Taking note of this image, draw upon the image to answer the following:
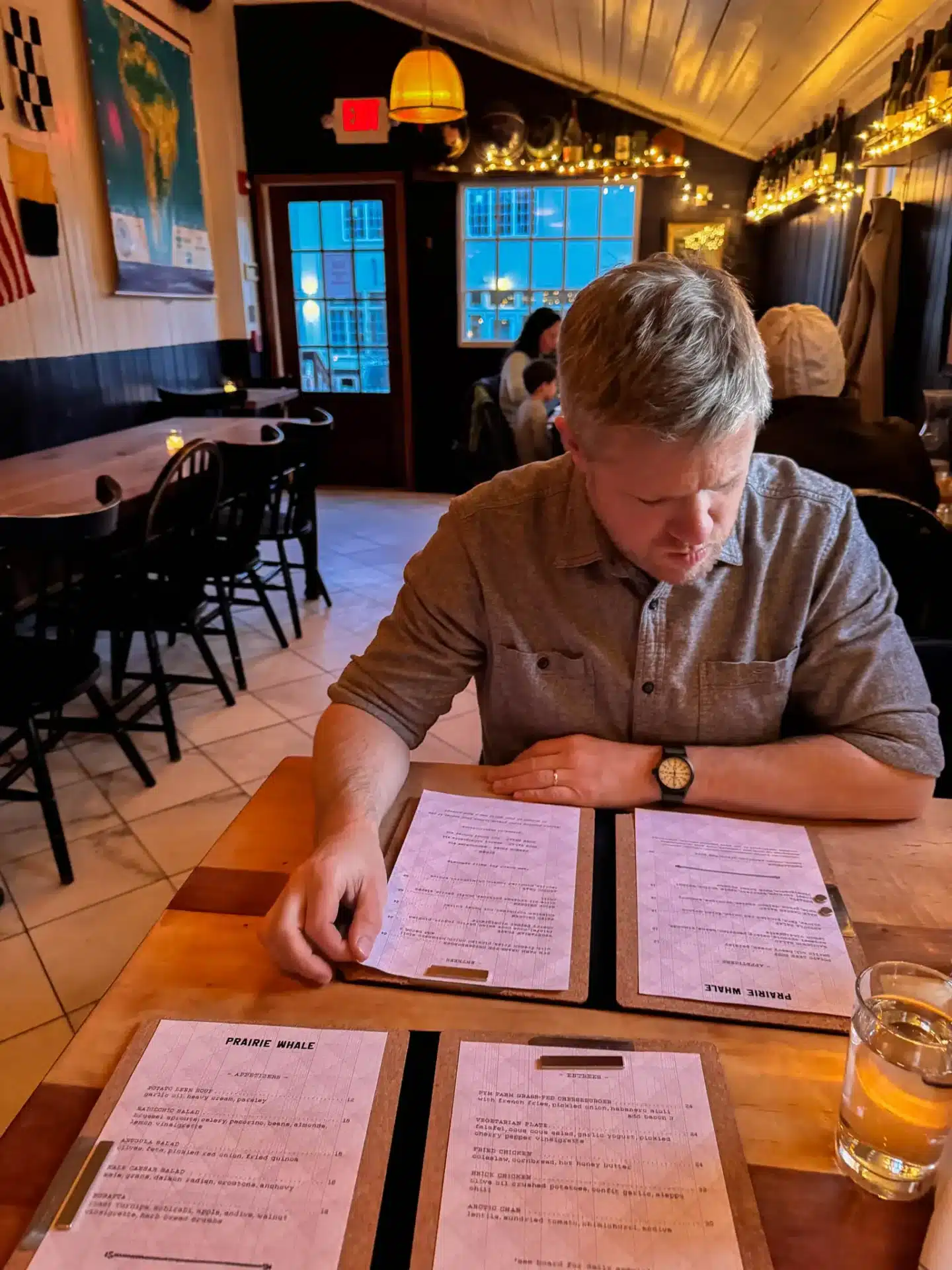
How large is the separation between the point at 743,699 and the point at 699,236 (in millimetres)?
6201

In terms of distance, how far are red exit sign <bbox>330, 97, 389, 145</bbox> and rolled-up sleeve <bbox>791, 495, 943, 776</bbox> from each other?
6206 millimetres

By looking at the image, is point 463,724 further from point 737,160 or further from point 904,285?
point 737,160

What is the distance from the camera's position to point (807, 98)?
14.9 feet

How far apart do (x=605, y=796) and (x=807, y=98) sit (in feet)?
15.8

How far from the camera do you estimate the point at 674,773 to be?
1062 millimetres

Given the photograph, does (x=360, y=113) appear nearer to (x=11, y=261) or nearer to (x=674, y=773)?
(x=11, y=261)

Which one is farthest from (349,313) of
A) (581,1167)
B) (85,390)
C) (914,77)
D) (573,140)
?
(581,1167)

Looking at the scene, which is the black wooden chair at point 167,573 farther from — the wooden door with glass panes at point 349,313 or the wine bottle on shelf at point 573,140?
the wine bottle on shelf at point 573,140

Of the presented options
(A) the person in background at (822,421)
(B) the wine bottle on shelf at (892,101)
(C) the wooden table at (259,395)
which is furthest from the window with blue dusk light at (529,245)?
(A) the person in background at (822,421)

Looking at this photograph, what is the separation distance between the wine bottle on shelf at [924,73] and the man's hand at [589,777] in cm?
295

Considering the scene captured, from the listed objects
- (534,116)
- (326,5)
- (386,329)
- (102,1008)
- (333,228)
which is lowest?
(102,1008)

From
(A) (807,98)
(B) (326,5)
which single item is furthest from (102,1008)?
(B) (326,5)

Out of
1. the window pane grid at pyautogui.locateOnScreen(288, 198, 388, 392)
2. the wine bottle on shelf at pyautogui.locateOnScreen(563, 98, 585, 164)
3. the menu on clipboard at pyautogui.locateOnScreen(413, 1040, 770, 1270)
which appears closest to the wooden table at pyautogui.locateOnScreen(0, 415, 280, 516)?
the menu on clipboard at pyautogui.locateOnScreen(413, 1040, 770, 1270)

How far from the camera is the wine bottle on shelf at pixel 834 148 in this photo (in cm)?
428
